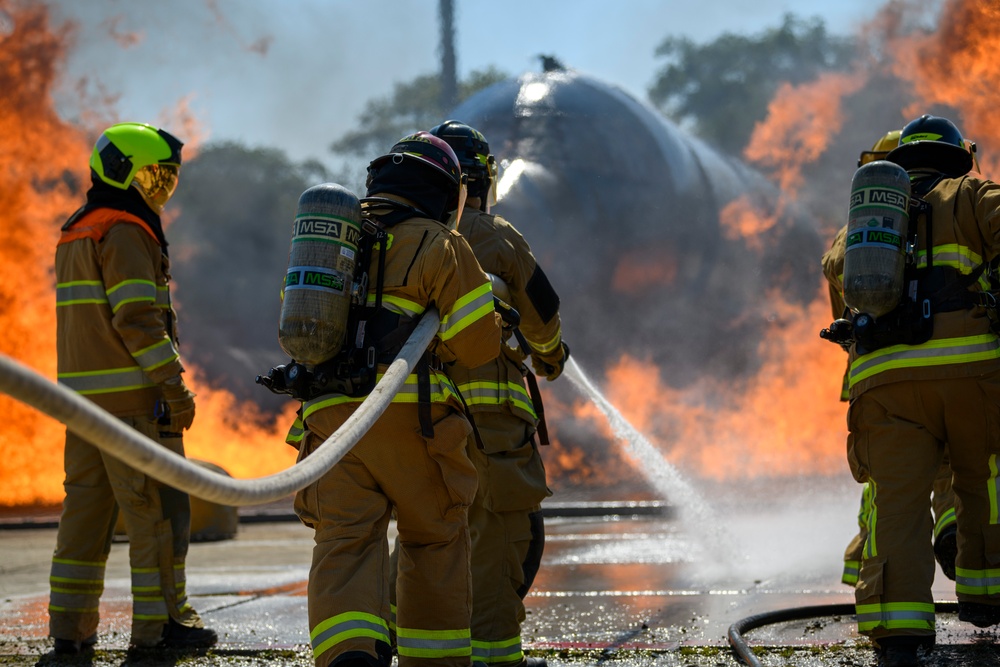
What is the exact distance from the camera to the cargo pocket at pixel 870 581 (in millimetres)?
4016

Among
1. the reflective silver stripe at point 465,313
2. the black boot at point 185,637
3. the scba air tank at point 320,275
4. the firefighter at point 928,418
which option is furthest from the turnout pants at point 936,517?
the black boot at point 185,637

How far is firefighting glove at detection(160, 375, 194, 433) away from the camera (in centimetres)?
477

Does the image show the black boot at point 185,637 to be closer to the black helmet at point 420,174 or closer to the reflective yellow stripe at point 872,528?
the black helmet at point 420,174

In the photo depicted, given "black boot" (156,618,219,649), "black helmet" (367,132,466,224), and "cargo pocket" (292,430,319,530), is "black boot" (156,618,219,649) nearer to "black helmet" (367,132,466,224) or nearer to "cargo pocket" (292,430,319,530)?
"cargo pocket" (292,430,319,530)

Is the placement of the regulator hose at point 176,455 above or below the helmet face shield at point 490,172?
below

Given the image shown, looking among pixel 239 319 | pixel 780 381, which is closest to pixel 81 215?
pixel 780 381

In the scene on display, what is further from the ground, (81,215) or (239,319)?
(239,319)

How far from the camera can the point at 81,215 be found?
193 inches

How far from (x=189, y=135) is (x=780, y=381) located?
8731 mm

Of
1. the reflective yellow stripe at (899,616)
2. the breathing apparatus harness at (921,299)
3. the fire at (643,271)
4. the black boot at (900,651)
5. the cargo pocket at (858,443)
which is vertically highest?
the fire at (643,271)

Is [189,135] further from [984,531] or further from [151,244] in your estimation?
[984,531]

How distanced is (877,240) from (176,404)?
9.44 ft

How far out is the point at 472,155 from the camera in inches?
183

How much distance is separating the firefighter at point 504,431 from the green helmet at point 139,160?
1.28 m
